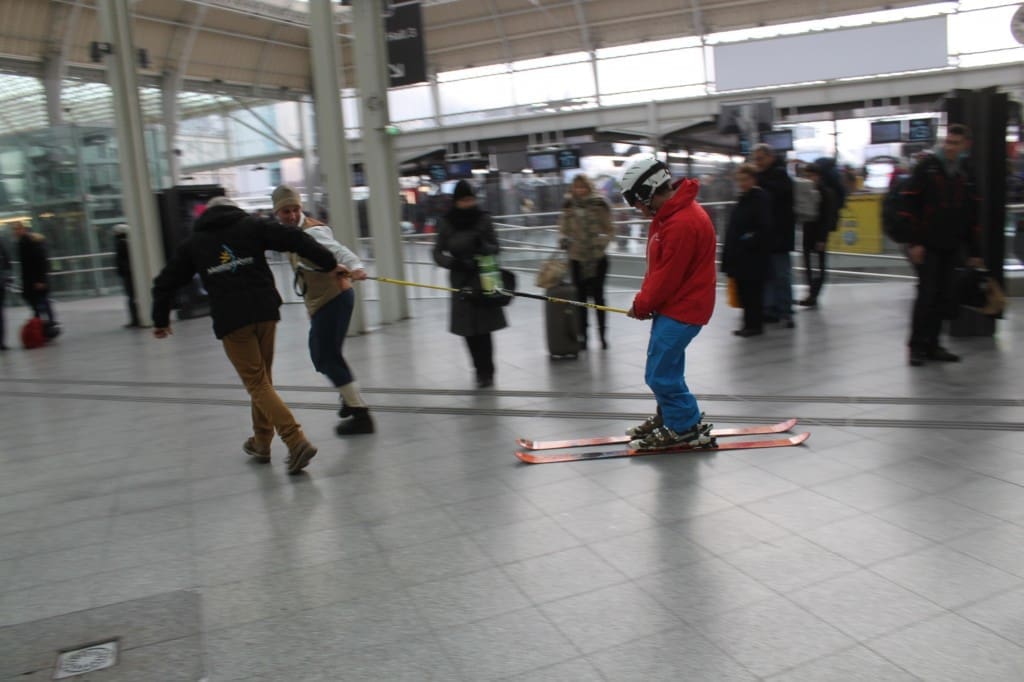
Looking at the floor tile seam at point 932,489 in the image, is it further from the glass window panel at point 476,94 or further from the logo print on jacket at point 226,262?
the glass window panel at point 476,94

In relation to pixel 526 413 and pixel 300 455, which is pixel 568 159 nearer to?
pixel 526 413

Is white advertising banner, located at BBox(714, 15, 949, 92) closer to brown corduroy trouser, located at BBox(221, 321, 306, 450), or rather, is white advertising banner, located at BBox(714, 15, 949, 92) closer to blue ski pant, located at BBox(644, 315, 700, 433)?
blue ski pant, located at BBox(644, 315, 700, 433)

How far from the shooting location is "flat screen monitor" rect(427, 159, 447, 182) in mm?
30906

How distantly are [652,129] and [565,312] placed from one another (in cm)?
2390

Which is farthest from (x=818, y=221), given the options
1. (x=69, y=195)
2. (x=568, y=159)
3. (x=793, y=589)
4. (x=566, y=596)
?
(x=568, y=159)

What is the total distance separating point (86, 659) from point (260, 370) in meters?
2.25

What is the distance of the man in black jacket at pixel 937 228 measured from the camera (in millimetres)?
6730

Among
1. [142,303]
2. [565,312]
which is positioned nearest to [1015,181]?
[565,312]

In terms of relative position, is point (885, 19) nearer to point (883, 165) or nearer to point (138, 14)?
point (883, 165)

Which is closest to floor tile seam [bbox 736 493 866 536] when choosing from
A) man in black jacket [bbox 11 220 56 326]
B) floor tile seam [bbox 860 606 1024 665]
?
floor tile seam [bbox 860 606 1024 665]

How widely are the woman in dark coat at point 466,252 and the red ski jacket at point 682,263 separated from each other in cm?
224

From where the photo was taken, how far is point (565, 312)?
8.16m

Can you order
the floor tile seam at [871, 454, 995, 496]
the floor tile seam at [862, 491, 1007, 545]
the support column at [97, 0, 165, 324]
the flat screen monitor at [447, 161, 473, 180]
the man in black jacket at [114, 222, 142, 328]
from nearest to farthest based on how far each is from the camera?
1. the floor tile seam at [862, 491, 1007, 545]
2. the floor tile seam at [871, 454, 995, 496]
3. the support column at [97, 0, 165, 324]
4. the man in black jacket at [114, 222, 142, 328]
5. the flat screen monitor at [447, 161, 473, 180]

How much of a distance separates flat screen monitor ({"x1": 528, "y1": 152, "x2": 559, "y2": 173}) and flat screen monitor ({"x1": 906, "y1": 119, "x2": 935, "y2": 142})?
36.3 feet
